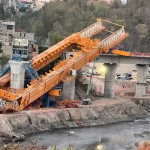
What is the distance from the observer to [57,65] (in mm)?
52188

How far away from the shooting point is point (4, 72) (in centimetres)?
5081

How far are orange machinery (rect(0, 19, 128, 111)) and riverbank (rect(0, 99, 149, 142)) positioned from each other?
137 centimetres

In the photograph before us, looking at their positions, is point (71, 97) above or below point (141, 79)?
below

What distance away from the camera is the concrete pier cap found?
47.8 metres

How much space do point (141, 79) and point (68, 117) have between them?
17792 mm

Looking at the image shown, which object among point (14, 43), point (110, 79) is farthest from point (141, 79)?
point (14, 43)

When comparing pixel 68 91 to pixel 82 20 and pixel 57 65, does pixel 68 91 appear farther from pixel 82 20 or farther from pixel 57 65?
pixel 82 20

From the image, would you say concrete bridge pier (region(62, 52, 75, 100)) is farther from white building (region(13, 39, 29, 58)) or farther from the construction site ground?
white building (region(13, 39, 29, 58))

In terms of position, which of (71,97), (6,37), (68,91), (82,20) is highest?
(82,20)

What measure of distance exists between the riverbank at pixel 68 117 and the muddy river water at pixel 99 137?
116 cm

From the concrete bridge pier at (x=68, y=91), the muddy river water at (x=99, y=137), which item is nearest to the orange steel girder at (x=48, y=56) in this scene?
the concrete bridge pier at (x=68, y=91)

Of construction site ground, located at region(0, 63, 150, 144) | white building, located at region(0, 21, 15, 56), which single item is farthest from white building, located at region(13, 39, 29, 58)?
construction site ground, located at region(0, 63, 150, 144)

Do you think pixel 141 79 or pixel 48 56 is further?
pixel 141 79

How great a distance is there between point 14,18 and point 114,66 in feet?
174
